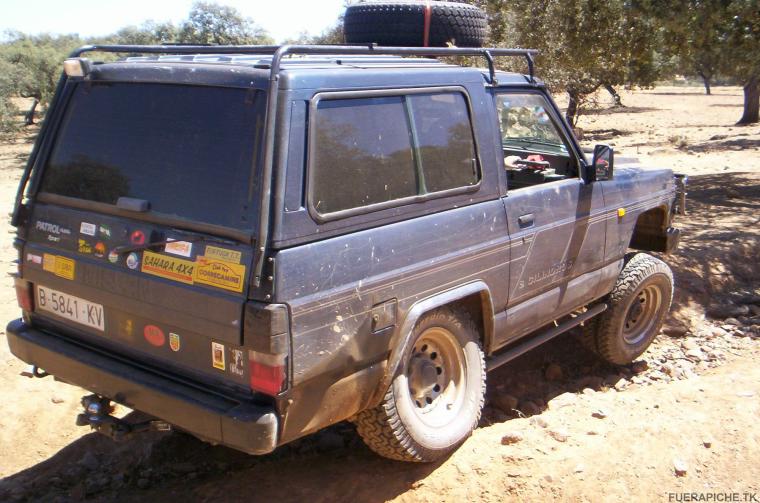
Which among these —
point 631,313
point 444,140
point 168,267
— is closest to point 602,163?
point 444,140

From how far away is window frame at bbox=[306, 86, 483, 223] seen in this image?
292 centimetres

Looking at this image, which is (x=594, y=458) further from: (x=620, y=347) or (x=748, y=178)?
(x=748, y=178)

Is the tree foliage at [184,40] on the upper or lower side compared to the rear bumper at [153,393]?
upper

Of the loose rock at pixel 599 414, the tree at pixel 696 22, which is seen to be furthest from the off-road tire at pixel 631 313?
the tree at pixel 696 22

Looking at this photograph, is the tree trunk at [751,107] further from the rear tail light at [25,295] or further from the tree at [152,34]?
the rear tail light at [25,295]

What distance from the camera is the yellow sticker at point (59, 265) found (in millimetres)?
3354

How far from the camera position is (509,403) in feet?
16.0

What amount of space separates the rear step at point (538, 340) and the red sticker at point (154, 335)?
186 cm

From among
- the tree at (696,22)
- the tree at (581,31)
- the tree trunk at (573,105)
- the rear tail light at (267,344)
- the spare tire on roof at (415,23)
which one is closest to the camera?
the rear tail light at (267,344)

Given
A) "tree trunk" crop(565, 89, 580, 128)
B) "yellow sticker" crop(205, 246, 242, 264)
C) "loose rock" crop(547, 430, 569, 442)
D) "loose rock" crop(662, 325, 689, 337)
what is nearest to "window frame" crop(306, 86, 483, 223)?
"yellow sticker" crop(205, 246, 242, 264)

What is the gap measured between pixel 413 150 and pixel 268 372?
1.32m

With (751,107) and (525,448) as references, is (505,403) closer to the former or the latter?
(525,448)

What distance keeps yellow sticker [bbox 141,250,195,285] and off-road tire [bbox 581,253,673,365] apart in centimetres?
336

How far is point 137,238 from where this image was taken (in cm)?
311
